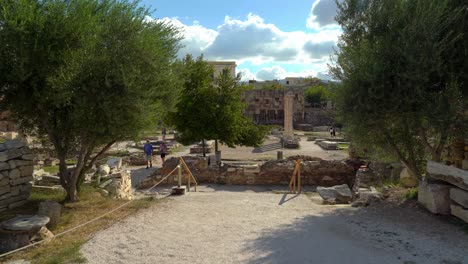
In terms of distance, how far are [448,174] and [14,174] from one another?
973cm

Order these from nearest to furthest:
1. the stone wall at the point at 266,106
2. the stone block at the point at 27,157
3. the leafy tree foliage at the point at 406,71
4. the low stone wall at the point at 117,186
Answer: the leafy tree foliage at the point at 406,71 < the stone block at the point at 27,157 < the low stone wall at the point at 117,186 < the stone wall at the point at 266,106

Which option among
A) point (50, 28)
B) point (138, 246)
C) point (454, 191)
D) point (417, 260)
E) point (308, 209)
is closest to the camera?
point (417, 260)

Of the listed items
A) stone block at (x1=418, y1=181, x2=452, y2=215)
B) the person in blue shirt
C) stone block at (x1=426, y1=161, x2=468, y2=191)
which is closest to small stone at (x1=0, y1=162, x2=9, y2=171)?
stone block at (x1=418, y1=181, x2=452, y2=215)

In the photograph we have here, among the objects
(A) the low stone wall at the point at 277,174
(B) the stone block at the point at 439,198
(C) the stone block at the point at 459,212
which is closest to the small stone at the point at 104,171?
(A) the low stone wall at the point at 277,174

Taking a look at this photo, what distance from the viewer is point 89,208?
975 centimetres

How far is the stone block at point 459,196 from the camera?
7785 mm

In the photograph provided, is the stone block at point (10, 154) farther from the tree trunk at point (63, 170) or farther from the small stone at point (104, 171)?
the small stone at point (104, 171)

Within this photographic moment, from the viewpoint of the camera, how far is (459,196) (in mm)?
8016

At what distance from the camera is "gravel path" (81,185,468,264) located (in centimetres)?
637

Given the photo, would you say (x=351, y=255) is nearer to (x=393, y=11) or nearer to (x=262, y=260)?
(x=262, y=260)

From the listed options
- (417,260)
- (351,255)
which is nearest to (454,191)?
(417,260)

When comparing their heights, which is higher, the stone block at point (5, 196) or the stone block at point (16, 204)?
the stone block at point (5, 196)

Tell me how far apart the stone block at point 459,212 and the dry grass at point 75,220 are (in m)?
7.02

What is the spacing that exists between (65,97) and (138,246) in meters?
3.69
